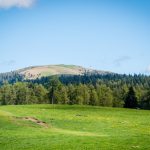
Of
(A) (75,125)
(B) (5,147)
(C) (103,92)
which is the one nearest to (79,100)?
(C) (103,92)

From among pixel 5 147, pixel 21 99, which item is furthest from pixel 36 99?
pixel 5 147

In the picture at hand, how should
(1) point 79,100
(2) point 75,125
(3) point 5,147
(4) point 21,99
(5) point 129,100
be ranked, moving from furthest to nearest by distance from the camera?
(4) point 21,99, (1) point 79,100, (5) point 129,100, (2) point 75,125, (3) point 5,147

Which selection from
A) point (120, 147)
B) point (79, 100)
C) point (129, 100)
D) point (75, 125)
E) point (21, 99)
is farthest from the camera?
point (21, 99)

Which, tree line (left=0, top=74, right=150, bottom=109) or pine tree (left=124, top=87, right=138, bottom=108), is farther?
tree line (left=0, top=74, right=150, bottom=109)

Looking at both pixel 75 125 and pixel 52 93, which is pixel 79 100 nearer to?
pixel 52 93

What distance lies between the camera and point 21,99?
195m

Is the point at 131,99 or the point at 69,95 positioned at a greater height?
the point at 69,95

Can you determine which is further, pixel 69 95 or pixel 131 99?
pixel 69 95

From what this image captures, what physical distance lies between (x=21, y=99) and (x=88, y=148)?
536 feet

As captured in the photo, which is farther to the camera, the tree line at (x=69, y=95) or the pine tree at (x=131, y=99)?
the tree line at (x=69, y=95)

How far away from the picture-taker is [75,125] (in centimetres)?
6062

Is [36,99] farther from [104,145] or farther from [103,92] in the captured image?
[104,145]

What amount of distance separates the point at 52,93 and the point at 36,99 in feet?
46.4

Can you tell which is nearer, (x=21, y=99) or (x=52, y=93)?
(x=52, y=93)
